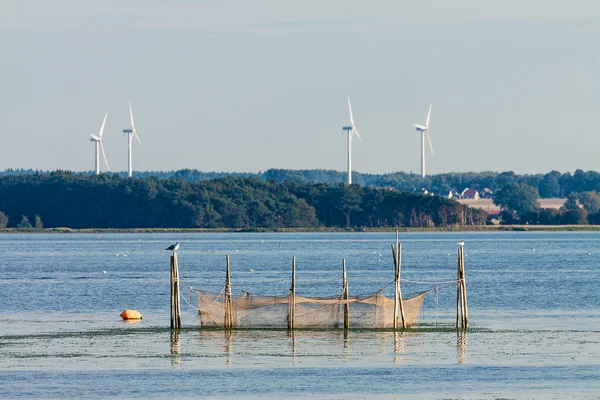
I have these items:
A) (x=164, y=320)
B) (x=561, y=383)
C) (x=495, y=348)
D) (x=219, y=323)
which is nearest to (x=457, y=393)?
(x=561, y=383)

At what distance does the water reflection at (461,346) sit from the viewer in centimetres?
4488

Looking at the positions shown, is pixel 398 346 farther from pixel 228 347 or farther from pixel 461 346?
pixel 228 347

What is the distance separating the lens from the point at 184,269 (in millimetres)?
123750

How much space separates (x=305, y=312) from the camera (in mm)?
54531

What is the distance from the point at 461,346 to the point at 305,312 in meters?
8.20

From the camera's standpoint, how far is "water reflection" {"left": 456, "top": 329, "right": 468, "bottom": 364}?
4488 centimetres

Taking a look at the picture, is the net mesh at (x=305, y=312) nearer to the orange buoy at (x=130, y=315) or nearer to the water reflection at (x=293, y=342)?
the water reflection at (x=293, y=342)

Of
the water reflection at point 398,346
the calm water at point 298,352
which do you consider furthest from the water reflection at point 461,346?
the water reflection at point 398,346

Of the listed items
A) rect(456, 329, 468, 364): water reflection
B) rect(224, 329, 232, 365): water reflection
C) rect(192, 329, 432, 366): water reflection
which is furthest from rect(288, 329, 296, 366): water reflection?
rect(456, 329, 468, 364): water reflection

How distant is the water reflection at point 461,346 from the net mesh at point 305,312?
220 centimetres

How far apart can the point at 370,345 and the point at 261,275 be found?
196 feet

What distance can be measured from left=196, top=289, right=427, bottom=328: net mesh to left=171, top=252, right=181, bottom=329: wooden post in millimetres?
1048

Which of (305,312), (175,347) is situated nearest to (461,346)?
(305,312)

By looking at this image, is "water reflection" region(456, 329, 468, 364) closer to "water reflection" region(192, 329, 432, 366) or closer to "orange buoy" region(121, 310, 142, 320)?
"water reflection" region(192, 329, 432, 366)
